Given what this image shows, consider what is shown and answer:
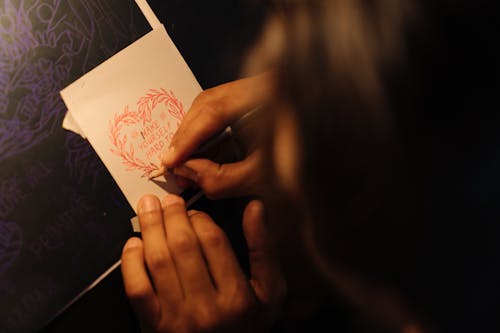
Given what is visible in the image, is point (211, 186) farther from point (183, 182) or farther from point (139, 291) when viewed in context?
point (139, 291)

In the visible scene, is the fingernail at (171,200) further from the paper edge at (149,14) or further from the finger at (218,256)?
the paper edge at (149,14)

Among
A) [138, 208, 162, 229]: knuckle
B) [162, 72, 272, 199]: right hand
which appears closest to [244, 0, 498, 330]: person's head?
[162, 72, 272, 199]: right hand

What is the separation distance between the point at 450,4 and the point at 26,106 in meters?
0.61

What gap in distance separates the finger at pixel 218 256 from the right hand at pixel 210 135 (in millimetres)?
56

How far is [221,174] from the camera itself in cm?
57

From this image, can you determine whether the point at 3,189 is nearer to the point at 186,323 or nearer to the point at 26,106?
the point at 26,106

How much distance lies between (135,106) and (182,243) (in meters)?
0.25

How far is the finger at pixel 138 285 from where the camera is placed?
21.5 inches

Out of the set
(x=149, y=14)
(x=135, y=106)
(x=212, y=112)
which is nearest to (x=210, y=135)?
(x=212, y=112)

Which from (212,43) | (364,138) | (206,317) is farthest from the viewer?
(212,43)

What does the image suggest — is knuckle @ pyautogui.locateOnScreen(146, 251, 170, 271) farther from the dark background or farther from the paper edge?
the paper edge

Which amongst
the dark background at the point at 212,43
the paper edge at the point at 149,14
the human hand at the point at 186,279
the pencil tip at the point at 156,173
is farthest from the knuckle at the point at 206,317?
the paper edge at the point at 149,14

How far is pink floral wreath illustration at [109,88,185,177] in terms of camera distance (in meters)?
0.58

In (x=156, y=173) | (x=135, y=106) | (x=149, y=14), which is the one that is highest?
(x=149, y=14)
